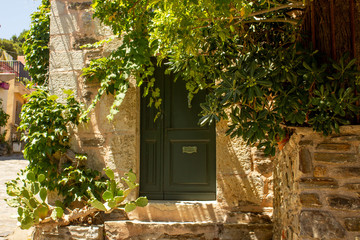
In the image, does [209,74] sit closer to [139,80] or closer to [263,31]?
[263,31]

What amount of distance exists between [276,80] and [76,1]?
286cm

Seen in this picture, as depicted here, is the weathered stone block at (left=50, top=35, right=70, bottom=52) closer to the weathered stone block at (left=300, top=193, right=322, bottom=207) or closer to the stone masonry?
the stone masonry

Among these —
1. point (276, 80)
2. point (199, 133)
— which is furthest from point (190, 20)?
point (199, 133)

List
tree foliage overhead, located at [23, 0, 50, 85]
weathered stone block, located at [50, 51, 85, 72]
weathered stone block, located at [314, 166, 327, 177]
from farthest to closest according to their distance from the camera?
tree foliage overhead, located at [23, 0, 50, 85] → weathered stone block, located at [50, 51, 85, 72] → weathered stone block, located at [314, 166, 327, 177]

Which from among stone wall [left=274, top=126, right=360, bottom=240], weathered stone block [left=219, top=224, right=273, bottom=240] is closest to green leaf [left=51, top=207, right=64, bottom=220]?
weathered stone block [left=219, top=224, right=273, bottom=240]

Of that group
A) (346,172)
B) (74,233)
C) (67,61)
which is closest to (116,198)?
(74,233)

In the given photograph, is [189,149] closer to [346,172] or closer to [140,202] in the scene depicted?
[140,202]

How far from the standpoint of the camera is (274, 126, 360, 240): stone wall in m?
2.29

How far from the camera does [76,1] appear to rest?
4.27m

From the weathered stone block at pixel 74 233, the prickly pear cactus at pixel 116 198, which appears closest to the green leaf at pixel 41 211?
the weathered stone block at pixel 74 233

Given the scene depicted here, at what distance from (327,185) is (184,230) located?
1683mm

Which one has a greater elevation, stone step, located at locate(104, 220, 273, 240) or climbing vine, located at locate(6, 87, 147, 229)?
climbing vine, located at locate(6, 87, 147, 229)

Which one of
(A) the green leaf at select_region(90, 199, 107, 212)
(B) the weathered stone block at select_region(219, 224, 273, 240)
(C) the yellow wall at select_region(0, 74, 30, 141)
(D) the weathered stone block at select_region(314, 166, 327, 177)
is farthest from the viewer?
(C) the yellow wall at select_region(0, 74, 30, 141)

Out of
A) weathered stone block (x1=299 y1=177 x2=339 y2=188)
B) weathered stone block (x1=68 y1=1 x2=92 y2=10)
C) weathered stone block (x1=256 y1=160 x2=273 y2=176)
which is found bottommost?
weathered stone block (x1=256 y1=160 x2=273 y2=176)
